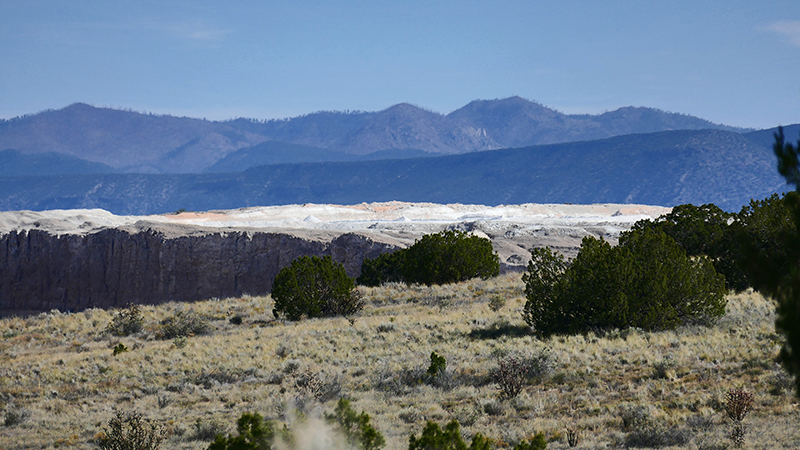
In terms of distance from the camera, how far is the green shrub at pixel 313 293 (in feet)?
66.6

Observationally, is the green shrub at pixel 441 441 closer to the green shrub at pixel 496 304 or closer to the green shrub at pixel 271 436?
the green shrub at pixel 271 436

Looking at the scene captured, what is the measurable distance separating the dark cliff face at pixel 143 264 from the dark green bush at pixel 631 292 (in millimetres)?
28586

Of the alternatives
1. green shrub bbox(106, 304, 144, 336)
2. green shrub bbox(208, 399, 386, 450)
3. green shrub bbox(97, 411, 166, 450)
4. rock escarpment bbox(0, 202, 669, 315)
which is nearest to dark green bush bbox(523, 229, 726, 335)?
green shrub bbox(97, 411, 166, 450)

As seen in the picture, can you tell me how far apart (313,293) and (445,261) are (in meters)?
7.16

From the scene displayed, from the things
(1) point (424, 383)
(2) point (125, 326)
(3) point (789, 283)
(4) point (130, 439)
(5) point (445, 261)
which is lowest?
(2) point (125, 326)

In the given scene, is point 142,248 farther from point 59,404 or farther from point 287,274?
point 59,404

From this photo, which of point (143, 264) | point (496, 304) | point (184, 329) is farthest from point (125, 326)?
point (143, 264)

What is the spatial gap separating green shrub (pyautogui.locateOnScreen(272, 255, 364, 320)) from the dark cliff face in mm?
21505

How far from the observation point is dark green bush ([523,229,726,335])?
13359 mm

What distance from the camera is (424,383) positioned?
1104 cm

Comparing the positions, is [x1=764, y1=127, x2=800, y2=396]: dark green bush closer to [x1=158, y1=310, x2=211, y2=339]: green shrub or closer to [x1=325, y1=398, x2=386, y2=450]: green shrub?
[x1=325, y1=398, x2=386, y2=450]: green shrub

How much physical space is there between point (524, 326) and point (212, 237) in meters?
35.9

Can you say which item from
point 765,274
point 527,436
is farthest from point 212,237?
point 765,274

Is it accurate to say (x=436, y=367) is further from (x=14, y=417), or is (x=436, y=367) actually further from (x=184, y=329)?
(x=184, y=329)
